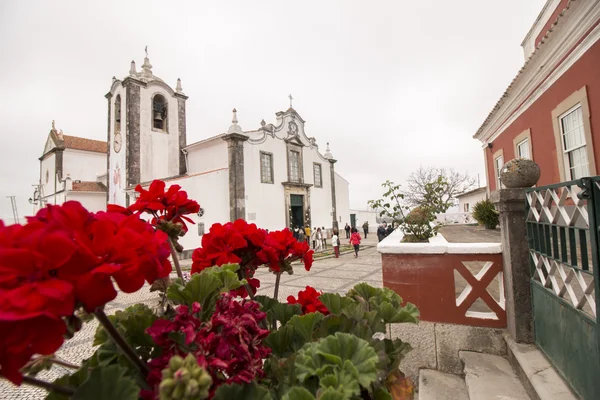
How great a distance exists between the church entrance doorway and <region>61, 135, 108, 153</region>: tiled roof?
1901 centimetres

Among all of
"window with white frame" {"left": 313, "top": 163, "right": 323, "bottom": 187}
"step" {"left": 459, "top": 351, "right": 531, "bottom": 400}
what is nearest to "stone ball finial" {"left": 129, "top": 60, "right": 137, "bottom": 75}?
"window with white frame" {"left": 313, "top": 163, "right": 323, "bottom": 187}

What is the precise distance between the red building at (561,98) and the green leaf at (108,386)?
7.00 m

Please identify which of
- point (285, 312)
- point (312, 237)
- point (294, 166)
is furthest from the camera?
point (294, 166)

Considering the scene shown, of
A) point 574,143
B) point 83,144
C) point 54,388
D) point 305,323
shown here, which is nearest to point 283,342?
point 305,323

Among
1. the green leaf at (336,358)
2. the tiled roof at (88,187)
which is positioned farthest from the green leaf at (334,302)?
the tiled roof at (88,187)

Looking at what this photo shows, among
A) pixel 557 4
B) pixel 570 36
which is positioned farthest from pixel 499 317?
pixel 557 4

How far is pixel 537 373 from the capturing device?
2178 mm

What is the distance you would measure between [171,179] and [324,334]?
16257 mm

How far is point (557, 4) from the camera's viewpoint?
844 cm

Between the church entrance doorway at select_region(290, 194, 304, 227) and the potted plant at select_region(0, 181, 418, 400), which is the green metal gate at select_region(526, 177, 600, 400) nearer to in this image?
the potted plant at select_region(0, 181, 418, 400)

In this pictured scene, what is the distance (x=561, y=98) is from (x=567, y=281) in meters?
6.15

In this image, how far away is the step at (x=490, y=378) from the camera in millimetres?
2252

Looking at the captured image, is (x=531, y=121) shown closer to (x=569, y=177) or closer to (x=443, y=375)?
(x=569, y=177)

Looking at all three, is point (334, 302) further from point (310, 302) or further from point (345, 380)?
point (345, 380)
